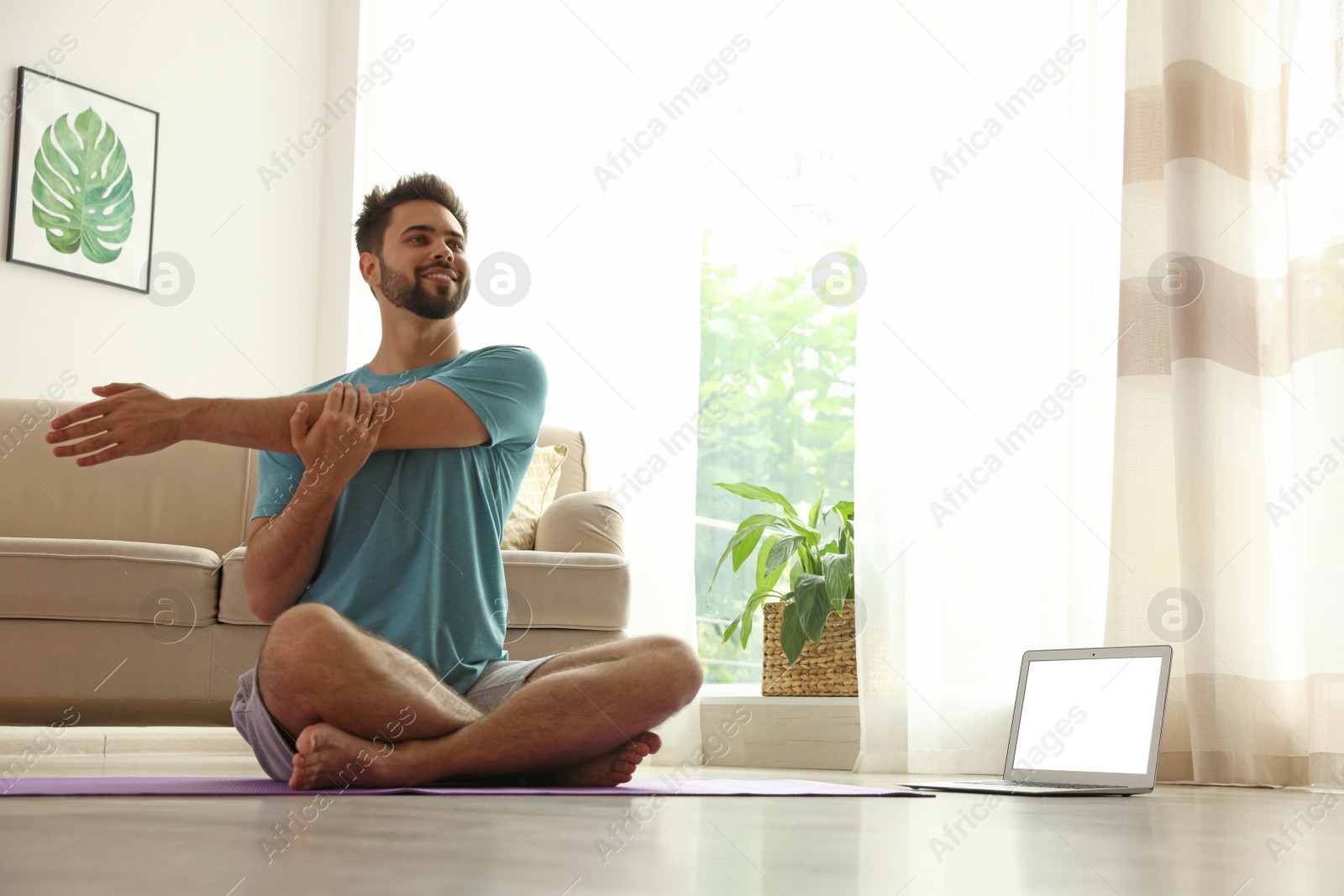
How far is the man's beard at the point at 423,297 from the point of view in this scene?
169 cm

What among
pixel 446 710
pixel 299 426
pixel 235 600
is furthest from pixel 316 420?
pixel 235 600

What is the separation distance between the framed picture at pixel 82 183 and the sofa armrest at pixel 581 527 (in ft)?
5.66

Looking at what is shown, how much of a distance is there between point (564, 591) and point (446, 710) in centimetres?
101

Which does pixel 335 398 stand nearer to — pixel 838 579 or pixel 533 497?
pixel 533 497

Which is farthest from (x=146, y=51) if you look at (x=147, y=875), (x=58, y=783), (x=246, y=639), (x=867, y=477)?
(x=147, y=875)

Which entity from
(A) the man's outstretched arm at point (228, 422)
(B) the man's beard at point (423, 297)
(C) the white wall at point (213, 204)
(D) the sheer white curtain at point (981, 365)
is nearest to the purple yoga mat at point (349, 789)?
(A) the man's outstretched arm at point (228, 422)

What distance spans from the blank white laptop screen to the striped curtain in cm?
19

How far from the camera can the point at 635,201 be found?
335 centimetres

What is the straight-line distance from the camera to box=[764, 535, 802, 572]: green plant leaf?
9.14 feet

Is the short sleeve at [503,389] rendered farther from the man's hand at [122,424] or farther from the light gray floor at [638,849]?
the light gray floor at [638,849]

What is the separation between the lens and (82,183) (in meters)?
3.43

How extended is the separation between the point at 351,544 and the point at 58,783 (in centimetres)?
41

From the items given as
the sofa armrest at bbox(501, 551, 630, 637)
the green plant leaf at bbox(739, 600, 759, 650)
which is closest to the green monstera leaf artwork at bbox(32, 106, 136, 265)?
the sofa armrest at bbox(501, 551, 630, 637)

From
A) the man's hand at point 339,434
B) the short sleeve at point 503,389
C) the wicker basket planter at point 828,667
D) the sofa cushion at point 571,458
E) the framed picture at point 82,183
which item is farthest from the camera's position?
the framed picture at point 82,183
